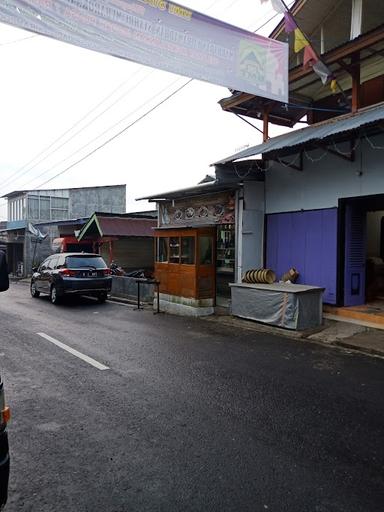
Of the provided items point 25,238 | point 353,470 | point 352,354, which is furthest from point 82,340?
point 25,238

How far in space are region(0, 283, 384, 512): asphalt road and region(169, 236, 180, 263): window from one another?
5075 mm

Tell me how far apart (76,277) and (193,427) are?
11032 mm

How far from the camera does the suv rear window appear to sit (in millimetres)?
14781

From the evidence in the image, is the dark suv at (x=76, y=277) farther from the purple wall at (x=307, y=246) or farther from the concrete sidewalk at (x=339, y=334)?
the purple wall at (x=307, y=246)

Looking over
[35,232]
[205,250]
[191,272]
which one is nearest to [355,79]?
[205,250]

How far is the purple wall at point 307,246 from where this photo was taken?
10.6 m

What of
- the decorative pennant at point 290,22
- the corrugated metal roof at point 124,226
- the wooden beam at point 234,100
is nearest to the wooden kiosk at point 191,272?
the wooden beam at point 234,100

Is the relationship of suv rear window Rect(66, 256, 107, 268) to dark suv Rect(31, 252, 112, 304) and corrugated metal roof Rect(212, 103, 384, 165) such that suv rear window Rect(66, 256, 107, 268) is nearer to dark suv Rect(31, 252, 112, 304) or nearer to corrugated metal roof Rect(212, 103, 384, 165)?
dark suv Rect(31, 252, 112, 304)

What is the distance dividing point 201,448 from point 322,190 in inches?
333

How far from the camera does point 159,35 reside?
7070mm

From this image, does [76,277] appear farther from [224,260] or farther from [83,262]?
[224,260]

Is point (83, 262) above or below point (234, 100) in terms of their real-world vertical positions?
below

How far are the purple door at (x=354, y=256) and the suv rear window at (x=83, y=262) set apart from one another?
A: 853cm

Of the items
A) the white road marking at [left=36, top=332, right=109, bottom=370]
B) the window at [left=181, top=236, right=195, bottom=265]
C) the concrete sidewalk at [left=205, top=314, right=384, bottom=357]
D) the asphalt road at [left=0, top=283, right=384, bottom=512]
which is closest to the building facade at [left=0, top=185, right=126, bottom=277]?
the window at [left=181, top=236, right=195, bottom=265]
